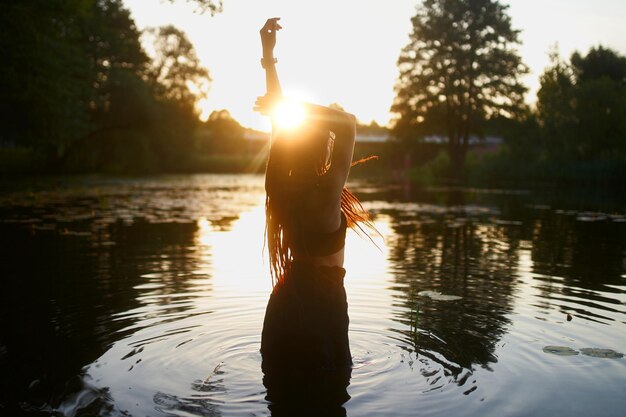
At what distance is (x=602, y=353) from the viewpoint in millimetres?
5184

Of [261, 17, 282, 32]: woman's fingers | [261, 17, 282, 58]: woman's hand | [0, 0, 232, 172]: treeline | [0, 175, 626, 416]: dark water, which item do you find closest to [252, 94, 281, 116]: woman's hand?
[261, 17, 282, 58]: woman's hand

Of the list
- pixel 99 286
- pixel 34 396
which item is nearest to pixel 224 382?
pixel 34 396

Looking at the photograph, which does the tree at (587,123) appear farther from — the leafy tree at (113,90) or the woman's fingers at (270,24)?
the woman's fingers at (270,24)

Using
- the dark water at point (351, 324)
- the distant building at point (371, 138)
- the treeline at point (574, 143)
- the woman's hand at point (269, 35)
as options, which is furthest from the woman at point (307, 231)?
the distant building at point (371, 138)

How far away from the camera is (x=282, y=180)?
3.76 m

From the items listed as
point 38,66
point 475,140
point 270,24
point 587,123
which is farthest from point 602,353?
point 475,140

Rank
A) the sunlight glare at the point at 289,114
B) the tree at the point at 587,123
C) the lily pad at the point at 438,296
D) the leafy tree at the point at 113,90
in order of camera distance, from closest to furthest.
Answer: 1. the sunlight glare at the point at 289,114
2. the lily pad at the point at 438,296
3. the tree at the point at 587,123
4. the leafy tree at the point at 113,90

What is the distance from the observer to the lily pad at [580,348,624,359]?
5.15 meters

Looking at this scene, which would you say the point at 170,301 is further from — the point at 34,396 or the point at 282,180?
the point at 282,180

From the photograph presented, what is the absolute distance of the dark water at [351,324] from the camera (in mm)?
4238

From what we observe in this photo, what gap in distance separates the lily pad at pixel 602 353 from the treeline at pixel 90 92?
9.50 metres

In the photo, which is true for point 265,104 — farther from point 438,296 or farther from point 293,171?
point 438,296

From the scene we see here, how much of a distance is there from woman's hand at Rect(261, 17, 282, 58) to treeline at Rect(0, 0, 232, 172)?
8.62 meters

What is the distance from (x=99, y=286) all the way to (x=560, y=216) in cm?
1376
